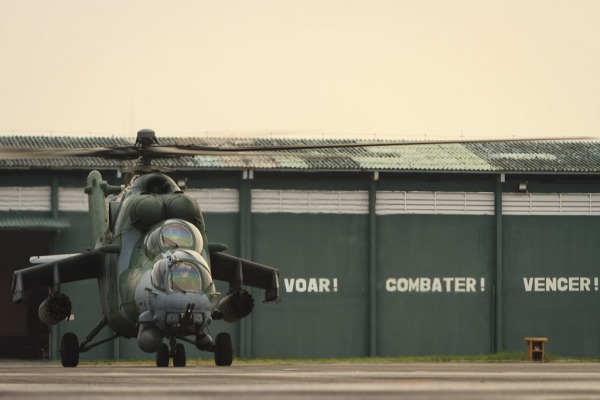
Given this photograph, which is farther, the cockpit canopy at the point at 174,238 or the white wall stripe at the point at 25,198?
the white wall stripe at the point at 25,198

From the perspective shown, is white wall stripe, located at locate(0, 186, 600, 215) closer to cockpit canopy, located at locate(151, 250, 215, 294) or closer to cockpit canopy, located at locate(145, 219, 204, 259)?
cockpit canopy, located at locate(145, 219, 204, 259)

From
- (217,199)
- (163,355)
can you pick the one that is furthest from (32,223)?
(163,355)

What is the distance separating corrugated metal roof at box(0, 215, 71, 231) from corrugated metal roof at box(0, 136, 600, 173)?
5.51 ft

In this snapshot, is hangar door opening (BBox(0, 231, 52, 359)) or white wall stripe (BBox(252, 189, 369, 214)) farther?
hangar door opening (BBox(0, 231, 52, 359))

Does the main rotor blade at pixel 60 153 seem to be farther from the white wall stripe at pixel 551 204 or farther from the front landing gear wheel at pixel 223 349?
the white wall stripe at pixel 551 204

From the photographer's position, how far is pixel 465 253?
4462 cm

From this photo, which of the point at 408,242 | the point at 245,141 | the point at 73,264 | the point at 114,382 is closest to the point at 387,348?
the point at 408,242

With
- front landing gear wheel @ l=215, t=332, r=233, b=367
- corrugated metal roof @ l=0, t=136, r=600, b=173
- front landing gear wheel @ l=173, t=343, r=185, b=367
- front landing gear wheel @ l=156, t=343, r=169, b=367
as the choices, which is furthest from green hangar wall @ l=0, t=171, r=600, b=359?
front landing gear wheel @ l=156, t=343, r=169, b=367

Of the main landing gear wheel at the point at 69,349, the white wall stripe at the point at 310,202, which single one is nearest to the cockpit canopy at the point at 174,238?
the main landing gear wheel at the point at 69,349

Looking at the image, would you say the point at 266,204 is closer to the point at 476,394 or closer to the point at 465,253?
the point at 465,253

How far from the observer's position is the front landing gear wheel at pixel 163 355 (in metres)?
26.5

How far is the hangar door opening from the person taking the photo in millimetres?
47344

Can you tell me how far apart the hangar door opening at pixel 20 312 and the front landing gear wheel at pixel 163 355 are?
2062 centimetres

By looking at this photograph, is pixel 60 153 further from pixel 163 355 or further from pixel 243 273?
pixel 243 273
